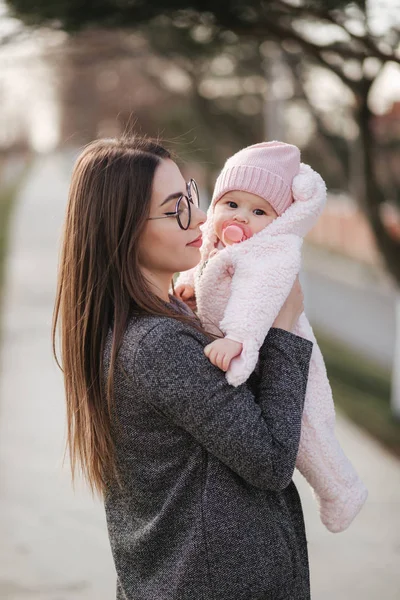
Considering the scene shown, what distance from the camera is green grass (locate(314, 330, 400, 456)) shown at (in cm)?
706

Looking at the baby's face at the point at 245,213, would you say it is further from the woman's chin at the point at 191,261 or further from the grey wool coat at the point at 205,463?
the grey wool coat at the point at 205,463

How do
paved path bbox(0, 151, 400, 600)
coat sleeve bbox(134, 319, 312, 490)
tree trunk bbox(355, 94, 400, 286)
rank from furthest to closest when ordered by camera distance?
tree trunk bbox(355, 94, 400, 286)
paved path bbox(0, 151, 400, 600)
coat sleeve bbox(134, 319, 312, 490)

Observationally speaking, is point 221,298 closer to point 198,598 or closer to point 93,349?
point 93,349

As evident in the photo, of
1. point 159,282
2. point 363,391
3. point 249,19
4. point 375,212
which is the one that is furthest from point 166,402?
point 363,391

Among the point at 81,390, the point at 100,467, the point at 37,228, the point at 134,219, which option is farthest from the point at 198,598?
the point at 37,228

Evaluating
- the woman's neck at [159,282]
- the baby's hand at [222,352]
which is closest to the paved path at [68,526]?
the woman's neck at [159,282]

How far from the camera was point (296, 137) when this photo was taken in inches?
656

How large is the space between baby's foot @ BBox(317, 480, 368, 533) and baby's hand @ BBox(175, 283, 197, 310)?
596 millimetres

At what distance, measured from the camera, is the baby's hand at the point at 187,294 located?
2318 millimetres

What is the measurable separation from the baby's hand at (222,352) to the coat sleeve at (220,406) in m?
0.02

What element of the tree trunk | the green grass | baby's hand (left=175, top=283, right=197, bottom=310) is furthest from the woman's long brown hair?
the green grass

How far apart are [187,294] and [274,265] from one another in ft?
1.17

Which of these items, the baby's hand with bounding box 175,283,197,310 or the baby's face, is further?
the baby's hand with bounding box 175,283,197,310

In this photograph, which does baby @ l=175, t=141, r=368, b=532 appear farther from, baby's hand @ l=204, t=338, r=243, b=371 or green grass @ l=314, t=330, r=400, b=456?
green grass @ l=314, t=330, r=400, b=456
